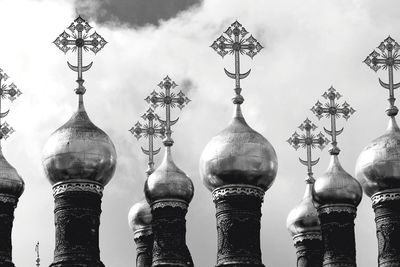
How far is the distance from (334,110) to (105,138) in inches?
280

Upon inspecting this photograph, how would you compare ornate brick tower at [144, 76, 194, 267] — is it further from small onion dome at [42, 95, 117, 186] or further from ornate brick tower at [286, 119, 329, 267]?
ornate brick tower at [286, 119, 329, 267]

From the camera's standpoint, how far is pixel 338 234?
49500 mm

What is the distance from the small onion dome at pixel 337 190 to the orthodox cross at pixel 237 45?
11.6ft

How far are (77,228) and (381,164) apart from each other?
23.4ft

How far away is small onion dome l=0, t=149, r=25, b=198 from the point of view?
4884 centimetres

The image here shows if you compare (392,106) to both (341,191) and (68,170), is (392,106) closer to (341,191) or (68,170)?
(341,191)

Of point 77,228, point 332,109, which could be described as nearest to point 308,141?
point 332,109

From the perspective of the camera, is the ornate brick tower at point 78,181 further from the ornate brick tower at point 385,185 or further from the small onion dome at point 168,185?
the ornate brick tower at point 385,185

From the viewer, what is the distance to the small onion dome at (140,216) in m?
52.9

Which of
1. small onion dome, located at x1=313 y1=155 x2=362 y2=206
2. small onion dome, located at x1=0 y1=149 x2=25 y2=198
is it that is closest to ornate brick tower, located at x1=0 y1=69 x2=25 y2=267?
small onion dome, located at x1=0 y1=149 x2=25 y2=198

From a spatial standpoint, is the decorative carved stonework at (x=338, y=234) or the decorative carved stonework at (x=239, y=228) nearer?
the decorative carved stonework at (x=239, y=228)

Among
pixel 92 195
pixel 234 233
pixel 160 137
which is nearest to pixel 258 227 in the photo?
pixel 234 233

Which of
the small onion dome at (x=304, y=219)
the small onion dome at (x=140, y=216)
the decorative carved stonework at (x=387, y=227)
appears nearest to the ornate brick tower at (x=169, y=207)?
the small onion dome at (x=140, y=216)

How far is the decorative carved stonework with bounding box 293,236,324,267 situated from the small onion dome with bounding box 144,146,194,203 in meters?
4.05
